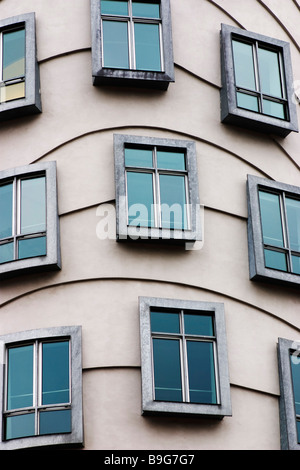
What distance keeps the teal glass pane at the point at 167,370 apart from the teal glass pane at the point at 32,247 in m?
2.43

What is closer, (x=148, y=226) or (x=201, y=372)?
(x=201, y=372)

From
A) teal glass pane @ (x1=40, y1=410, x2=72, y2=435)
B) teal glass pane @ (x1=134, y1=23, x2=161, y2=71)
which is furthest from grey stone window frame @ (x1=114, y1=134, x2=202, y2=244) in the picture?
teal glass pane @ (x1=40, y1=410, x2=72, y2=435)

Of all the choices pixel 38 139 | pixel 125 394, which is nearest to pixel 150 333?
pixel 125 394

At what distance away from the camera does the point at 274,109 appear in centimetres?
2042

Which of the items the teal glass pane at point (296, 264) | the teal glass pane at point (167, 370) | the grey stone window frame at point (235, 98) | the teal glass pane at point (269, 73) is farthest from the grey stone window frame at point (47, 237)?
the teal glass pane at point (269, 73)

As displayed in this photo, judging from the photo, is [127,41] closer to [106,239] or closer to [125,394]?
[106,239]

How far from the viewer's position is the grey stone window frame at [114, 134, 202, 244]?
18.2m

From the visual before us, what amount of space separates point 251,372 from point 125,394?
2161 mm

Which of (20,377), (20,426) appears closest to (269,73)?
(20,377)

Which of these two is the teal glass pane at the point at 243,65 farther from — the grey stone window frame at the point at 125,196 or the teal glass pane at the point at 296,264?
the teal glass pane at the point at 296,264

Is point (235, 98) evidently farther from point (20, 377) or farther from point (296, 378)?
point (20, 377)

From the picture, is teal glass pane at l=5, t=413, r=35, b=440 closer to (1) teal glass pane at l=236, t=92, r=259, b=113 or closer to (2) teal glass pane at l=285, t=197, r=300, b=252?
(2) teal glass pane at l=285, t=197, r=300, b=252

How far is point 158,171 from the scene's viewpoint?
19.0 meters

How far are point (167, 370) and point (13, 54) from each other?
259 inches
